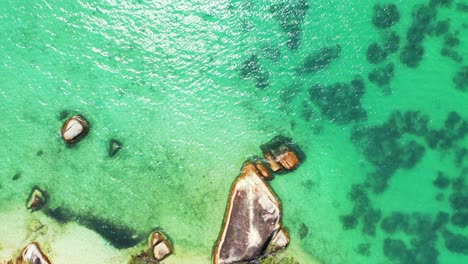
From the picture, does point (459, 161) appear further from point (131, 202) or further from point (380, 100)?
point (131, 202)

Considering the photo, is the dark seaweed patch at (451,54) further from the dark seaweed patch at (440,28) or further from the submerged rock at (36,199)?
the submerged rock at (36,199)

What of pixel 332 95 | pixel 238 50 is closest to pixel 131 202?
pixel 238 50

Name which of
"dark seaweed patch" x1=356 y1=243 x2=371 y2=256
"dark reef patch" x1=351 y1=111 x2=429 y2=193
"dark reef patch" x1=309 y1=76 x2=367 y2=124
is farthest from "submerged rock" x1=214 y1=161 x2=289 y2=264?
"dark reef patch" x1=351 y1=111 x2=429 y2=193

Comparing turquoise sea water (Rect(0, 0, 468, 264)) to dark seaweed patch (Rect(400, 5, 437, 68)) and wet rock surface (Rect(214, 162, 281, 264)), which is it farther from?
wet rock surface (Rect(214, 162, 281, 264))

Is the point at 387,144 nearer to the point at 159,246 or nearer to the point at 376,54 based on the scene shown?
the point at 376,54

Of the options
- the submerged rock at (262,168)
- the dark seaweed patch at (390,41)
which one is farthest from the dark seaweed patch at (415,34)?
the submerged rock at (262,168)

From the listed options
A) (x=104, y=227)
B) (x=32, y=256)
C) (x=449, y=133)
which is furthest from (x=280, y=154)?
(x=32, y=256)

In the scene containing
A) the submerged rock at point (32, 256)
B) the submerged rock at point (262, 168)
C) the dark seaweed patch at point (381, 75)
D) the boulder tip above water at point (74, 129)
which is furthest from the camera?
the dark seaweed patch at point (381, 75)
